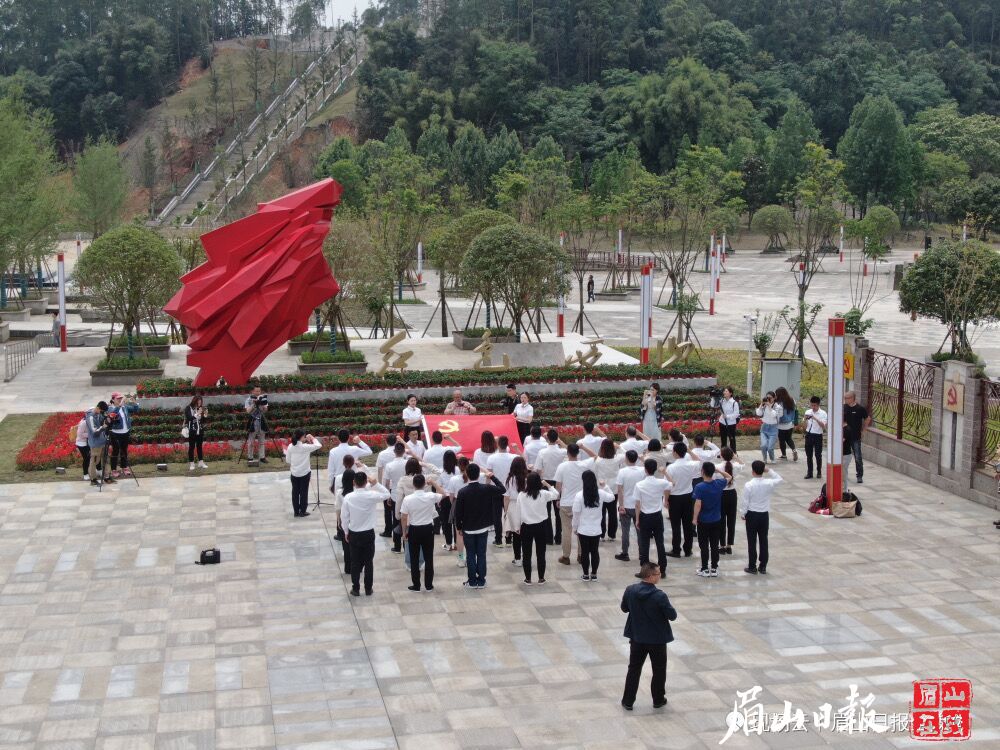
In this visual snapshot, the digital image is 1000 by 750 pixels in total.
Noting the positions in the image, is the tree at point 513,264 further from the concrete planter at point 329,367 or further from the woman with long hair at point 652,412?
the woman with long hair at point 652,412

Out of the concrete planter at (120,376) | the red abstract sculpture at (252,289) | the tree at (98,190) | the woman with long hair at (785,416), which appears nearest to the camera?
the woman with long hair at (785,416)

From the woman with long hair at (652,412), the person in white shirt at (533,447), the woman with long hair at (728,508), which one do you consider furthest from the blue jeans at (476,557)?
the woman with long hair at (652,412)

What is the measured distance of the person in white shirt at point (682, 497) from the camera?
13.6 m

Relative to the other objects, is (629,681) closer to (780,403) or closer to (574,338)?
(780,403)

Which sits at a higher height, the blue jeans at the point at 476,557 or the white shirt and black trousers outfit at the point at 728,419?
the white shirt and black trousers outfit at the point at 728,419

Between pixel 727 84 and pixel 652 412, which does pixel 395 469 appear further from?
pixel 727 84

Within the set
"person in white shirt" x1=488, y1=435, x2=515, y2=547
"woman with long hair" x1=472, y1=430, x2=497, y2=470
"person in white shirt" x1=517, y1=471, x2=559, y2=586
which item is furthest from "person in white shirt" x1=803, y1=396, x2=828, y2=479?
"person in white shirt" x1=517, y1=471, x2=559, y2=586

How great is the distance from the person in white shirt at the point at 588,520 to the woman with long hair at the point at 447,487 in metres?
1.40

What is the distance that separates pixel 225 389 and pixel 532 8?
3246 inches

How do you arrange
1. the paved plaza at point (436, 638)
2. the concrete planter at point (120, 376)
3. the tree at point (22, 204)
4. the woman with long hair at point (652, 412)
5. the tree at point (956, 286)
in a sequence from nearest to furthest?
1. the paved plaza at point (436, 638)
2. the woman with long hair at point (652, 412)
3. the concrete planter at point (120, 376)
4. the tree at point (956, 286)
5. the tree at point (22, 204)

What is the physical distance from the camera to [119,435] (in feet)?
58.8

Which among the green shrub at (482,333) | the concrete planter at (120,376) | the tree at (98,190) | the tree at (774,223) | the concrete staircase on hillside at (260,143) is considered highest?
the concrete staircase on hillside at (260,143)

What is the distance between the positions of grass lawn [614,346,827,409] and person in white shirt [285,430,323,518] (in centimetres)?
1140

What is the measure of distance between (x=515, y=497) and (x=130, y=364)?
1471 cm
